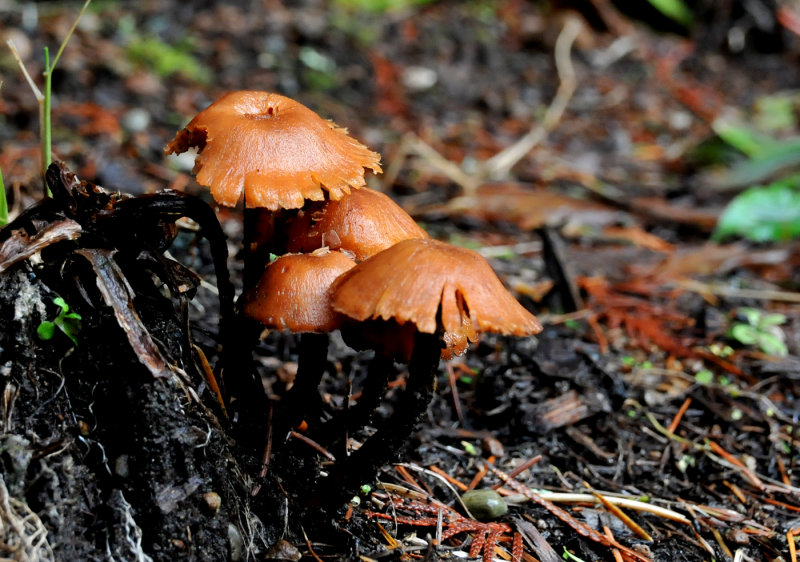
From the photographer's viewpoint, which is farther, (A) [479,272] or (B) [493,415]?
(B) [493,415]

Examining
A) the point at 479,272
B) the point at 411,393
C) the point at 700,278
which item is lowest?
the point at 700,278

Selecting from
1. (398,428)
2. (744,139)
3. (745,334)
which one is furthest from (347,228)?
(744,139)

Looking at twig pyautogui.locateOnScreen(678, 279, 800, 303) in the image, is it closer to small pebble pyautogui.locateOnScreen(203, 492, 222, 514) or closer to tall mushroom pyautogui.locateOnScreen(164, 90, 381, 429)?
tall mushroom pyautogui.locateOnScreen(164, 90, 381, 429)

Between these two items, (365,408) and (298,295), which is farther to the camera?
(365,408)

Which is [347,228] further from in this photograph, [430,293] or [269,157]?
[430,293]

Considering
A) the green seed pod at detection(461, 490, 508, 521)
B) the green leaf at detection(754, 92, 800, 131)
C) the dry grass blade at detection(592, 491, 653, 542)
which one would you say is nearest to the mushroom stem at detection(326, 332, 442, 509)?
the green seed pod at detection(461, 490, 508, 521)

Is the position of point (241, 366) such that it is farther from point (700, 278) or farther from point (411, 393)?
point (700, 278)

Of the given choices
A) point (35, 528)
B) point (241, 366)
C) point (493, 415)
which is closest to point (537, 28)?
point (493, 415)
